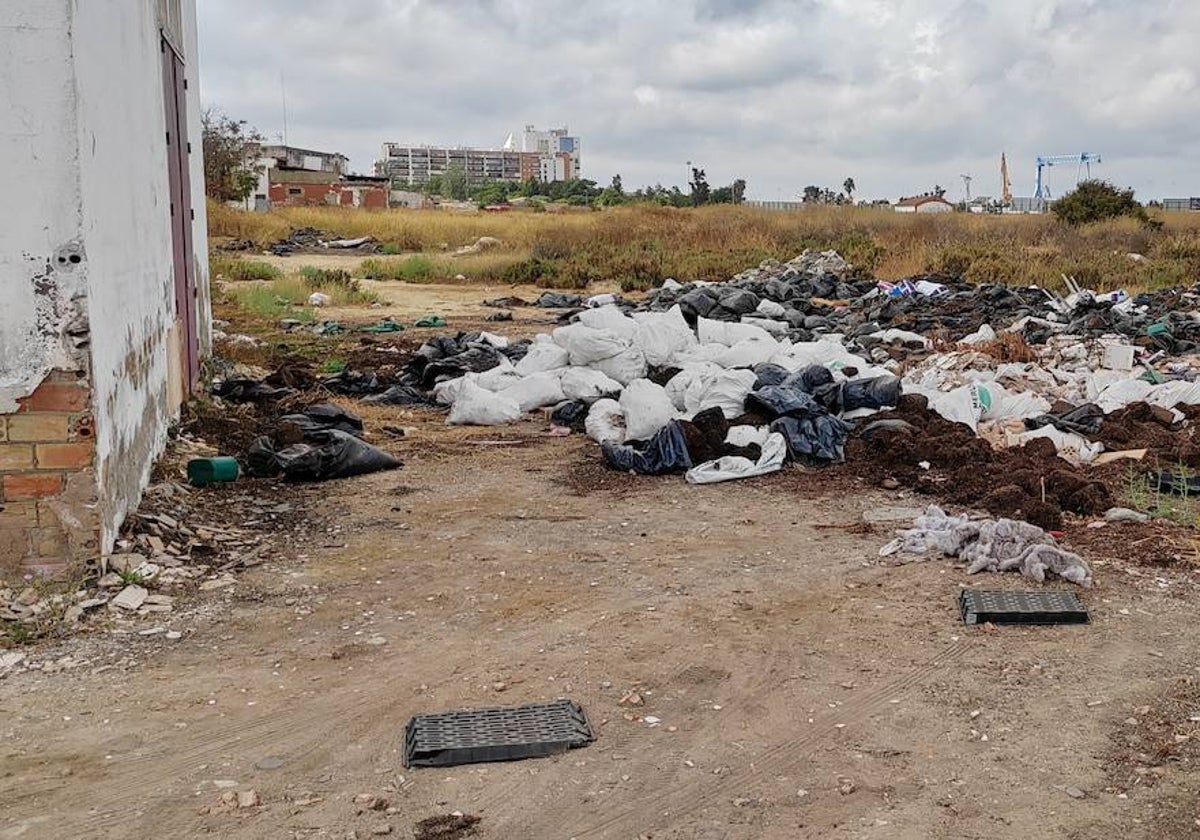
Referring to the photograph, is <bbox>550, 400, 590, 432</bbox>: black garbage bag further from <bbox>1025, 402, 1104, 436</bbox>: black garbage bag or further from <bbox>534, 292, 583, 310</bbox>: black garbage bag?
<bbox>534, 292, 583, 310</bbox>: black garbage bag

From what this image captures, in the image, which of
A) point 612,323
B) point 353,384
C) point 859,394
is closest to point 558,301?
point 353,384

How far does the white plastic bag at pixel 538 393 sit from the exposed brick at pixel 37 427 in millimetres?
4941

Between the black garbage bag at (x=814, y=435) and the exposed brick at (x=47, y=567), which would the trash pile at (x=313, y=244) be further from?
the exposed brick at (x=47, y=567)

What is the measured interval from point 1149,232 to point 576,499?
24.2 metres

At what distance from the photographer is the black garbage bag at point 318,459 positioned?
23.0 ft

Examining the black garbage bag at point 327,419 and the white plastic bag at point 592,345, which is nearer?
the black garbage bag at point 327,419

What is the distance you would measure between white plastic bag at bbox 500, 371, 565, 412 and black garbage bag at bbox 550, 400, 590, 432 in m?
0.35

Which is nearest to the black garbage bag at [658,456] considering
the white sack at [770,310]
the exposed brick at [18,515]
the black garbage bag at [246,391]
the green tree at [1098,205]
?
the black garbage bag at [246,391]

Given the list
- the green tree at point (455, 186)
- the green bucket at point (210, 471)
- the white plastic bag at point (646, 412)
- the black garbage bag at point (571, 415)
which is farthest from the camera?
the green tree at point (455, 186)

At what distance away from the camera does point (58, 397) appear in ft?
15.4

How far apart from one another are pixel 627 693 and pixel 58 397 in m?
2.70

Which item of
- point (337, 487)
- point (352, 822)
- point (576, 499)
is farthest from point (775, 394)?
point (352, 822)

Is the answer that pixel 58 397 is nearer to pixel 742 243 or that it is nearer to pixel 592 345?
pixel 592 345

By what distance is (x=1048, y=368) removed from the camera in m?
10.9
